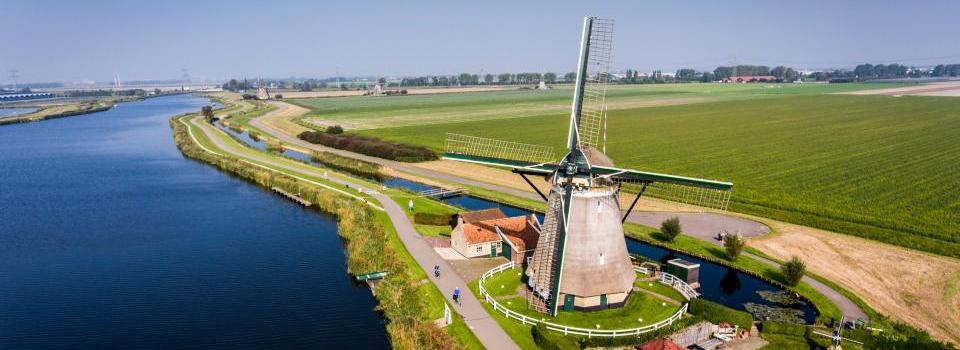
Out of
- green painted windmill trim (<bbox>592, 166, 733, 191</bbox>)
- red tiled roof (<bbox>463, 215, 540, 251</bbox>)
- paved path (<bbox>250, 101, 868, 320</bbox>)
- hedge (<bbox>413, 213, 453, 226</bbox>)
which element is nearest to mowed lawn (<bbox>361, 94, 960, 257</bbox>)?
paved path (<bbox>250, 101, 868, 320</bbox>)

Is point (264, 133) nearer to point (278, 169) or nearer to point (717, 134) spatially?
point (278, 169)

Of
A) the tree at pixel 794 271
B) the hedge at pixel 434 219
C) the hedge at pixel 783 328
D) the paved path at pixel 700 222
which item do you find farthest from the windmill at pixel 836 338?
the hedge at pixel 434 219

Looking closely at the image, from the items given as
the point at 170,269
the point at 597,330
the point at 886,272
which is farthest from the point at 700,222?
the point at 170,269

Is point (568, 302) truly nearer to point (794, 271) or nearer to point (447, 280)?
point (447, 280)

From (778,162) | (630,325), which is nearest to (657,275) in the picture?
(630,325)

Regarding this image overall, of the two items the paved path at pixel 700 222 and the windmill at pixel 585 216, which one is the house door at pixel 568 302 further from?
the paved path at pixel 700 222

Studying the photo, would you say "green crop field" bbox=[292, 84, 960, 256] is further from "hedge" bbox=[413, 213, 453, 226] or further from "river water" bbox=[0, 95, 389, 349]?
"river water" bbox=[0, 95, 389, 349]
